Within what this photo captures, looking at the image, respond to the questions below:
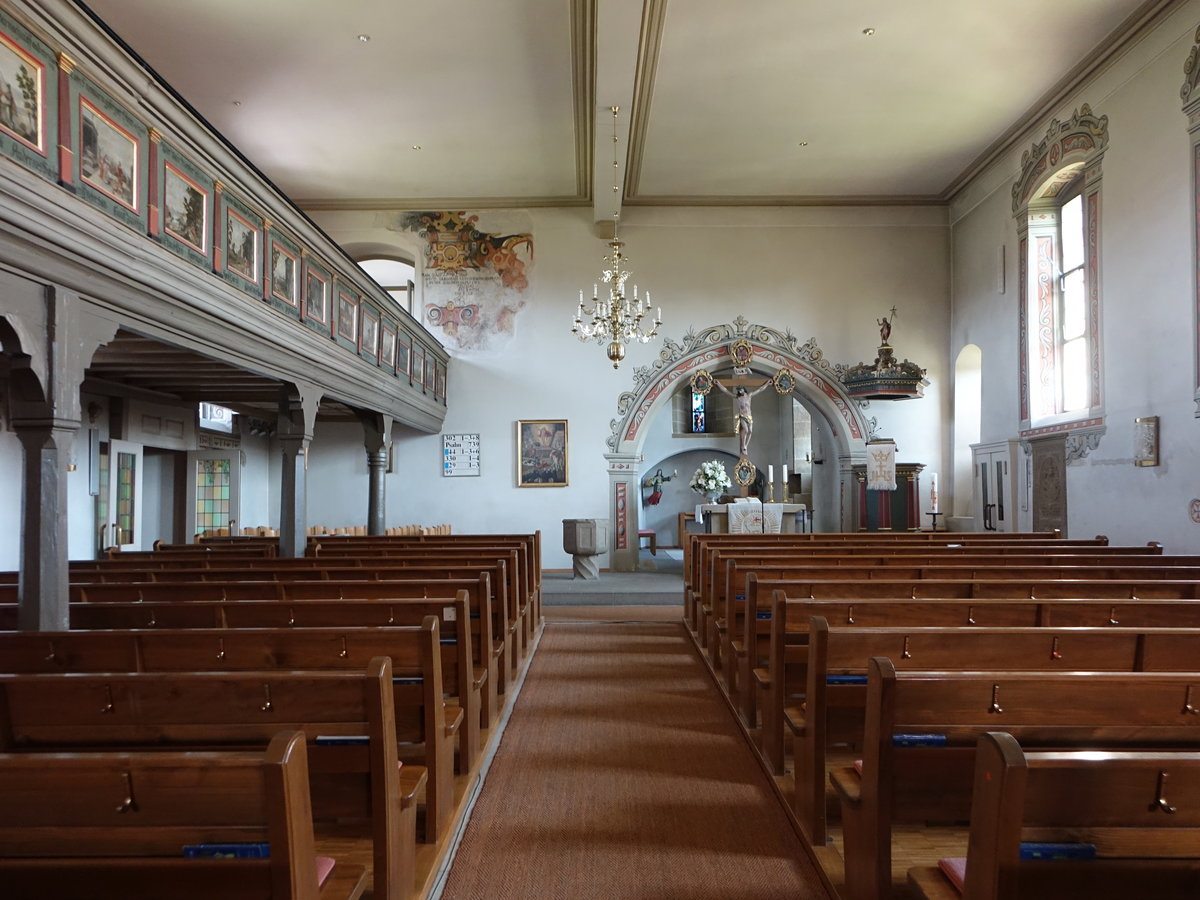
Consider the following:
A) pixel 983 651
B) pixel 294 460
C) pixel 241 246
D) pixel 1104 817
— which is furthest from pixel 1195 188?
pixel 294 460

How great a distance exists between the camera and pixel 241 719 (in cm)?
216

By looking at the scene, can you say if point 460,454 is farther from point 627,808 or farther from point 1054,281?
point 627,808

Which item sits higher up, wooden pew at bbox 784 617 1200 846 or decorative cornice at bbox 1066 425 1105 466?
decorative cornice at bbox 1066 425 1105 466

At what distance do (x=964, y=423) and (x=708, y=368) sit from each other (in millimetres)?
4175

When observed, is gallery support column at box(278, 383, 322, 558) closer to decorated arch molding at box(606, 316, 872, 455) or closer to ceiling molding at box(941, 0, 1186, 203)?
decorated arch molding at box(606, 316, 872, 455)

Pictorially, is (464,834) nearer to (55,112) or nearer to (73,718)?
(73,718)

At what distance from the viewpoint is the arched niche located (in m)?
13.0

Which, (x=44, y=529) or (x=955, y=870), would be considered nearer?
(x=955, y=870)

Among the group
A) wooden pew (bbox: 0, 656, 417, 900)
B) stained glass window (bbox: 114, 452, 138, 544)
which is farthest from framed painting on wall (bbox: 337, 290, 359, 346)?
wooden pew (bbox: 0, 656, 417, 900)

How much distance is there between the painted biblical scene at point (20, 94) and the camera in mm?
3432

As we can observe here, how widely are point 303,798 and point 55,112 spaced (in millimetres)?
3753

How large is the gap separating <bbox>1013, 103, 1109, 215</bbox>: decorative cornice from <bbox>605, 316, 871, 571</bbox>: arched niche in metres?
3.59

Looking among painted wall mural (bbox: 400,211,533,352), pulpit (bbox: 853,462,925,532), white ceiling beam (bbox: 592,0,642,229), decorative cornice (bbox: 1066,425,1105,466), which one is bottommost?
pulpit (bbox: 853,462,925,532)

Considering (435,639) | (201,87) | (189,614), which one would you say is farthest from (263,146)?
(435,639)
